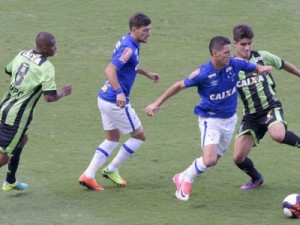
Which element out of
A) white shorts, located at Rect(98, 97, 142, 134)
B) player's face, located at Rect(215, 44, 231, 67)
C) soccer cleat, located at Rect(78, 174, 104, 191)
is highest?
player's face, located at Rect(215, 44, 231, 67)

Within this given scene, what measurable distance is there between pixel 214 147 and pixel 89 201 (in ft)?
5.24

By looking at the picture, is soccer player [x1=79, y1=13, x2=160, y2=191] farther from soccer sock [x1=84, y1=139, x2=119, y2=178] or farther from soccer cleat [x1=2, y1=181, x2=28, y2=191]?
soccer cleat [x1=2, y1=181, x2=28, y2=191]

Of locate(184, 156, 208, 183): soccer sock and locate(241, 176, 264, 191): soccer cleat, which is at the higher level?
locate(184, 156, 208, 183): soccer sock

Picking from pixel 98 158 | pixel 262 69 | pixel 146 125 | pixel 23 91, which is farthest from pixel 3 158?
pixel 146 125

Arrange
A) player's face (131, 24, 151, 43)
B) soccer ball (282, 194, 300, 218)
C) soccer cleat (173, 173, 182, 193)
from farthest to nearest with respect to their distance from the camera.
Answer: player's face (131, 24, 151, 43) → soccer cleat (173, 173, 182, 193) → soccer ball (282, 194, 300, 218)

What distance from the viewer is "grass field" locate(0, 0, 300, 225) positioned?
970cm

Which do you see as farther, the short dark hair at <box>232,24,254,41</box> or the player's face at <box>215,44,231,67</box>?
the short dark hair at <box>232,24,254,41</box>

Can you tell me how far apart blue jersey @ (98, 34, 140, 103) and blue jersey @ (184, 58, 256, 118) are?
778 millimetres

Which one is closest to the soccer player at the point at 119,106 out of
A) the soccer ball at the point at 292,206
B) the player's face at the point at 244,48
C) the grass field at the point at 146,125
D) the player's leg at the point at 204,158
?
the grass field at the point at 146,125

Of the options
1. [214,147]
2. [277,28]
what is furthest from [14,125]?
[277,28]

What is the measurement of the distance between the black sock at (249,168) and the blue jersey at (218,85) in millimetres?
713

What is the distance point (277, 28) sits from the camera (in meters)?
18.8

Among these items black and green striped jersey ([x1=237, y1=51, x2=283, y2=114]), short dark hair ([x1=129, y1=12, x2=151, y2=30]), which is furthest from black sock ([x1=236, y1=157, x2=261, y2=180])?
short dark hair ([x1=129, y1=12, x2=151, y2=30])

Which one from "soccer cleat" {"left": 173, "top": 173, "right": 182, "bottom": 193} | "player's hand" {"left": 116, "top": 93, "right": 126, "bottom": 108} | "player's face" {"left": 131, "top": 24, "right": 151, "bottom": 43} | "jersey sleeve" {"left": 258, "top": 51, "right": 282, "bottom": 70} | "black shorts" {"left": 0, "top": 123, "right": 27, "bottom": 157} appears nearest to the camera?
"black shorts" {"left": 0, "top": 123, "right": 27, "bottom": 157}
